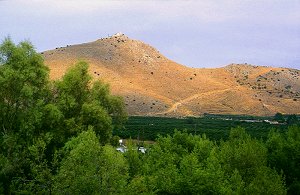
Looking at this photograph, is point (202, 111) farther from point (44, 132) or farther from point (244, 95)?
point (44, 132)

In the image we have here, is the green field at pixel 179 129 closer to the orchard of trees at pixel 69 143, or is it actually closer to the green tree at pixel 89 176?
the orchard of trees at pixel 69 143

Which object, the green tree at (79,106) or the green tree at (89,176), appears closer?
the green tree at (89,176)

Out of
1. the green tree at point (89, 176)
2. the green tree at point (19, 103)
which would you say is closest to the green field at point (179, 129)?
the green tree at point (19, 103)

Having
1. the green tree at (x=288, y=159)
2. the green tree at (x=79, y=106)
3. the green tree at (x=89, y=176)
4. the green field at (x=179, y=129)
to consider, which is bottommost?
the green field at (x=179, y=129)

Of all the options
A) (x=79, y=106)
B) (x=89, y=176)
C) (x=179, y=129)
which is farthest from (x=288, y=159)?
(x=179, y=129)

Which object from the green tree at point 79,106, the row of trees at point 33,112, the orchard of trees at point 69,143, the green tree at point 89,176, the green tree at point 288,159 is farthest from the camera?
the green tree at point 288,159

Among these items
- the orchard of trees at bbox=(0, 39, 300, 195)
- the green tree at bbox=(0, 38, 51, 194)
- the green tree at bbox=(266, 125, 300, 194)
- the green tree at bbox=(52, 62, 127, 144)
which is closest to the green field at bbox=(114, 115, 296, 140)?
the green tree at bbox=(266, 125, 300, 194)

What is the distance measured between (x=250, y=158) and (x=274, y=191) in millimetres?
10765

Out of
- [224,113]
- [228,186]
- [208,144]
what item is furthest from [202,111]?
[228,186]

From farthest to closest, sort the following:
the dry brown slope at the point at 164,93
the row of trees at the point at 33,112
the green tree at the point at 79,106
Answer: the dry brown slope at the point at 164,93 < the green tree at the point at 79,106 < the row of trees at the point at 33,112

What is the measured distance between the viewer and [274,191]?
37.8 metres

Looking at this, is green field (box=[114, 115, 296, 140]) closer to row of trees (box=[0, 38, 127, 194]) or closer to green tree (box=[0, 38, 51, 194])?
row of trees (box=[0, 38, 127, 194])

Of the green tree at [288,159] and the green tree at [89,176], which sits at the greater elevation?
the green tree at [89,176]

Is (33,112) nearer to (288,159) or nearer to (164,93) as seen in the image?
(288,159)
